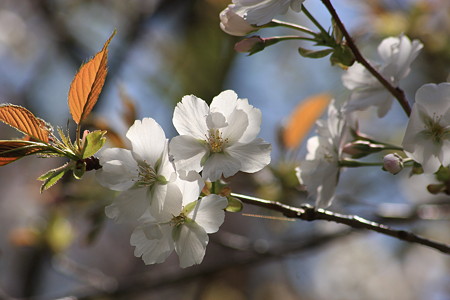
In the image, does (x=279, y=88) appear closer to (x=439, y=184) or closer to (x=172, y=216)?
(x=439, y=184)

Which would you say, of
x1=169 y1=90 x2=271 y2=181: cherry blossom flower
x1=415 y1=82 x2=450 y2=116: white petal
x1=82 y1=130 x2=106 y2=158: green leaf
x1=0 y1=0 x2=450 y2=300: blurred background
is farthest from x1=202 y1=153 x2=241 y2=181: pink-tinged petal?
x1=0 y1=0 x2=450 y2=300: blurred background

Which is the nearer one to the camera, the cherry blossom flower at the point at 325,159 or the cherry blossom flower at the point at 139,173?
the cherry blossom flower at the point at 139,173

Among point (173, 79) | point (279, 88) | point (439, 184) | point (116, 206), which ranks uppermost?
point (279, 88)

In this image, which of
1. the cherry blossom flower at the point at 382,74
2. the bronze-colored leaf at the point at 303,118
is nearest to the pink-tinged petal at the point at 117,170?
the cherry blossom flower at the point at 382,74

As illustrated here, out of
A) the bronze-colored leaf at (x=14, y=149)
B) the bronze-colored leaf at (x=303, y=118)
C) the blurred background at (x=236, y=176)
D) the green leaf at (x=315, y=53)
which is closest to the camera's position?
the bronze-colored leaf at (x=14, y=149)

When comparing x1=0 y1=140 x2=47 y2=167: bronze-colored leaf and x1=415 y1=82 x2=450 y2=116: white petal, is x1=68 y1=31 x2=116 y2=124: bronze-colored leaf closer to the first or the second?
x1=0 y1=140 x2=47 y2=167: bronze-colored leaf

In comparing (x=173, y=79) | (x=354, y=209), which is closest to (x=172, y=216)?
(x=354, y=209)

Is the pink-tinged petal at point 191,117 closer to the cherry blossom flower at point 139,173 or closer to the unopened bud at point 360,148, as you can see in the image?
the cherry blossom flower at point 139,173
